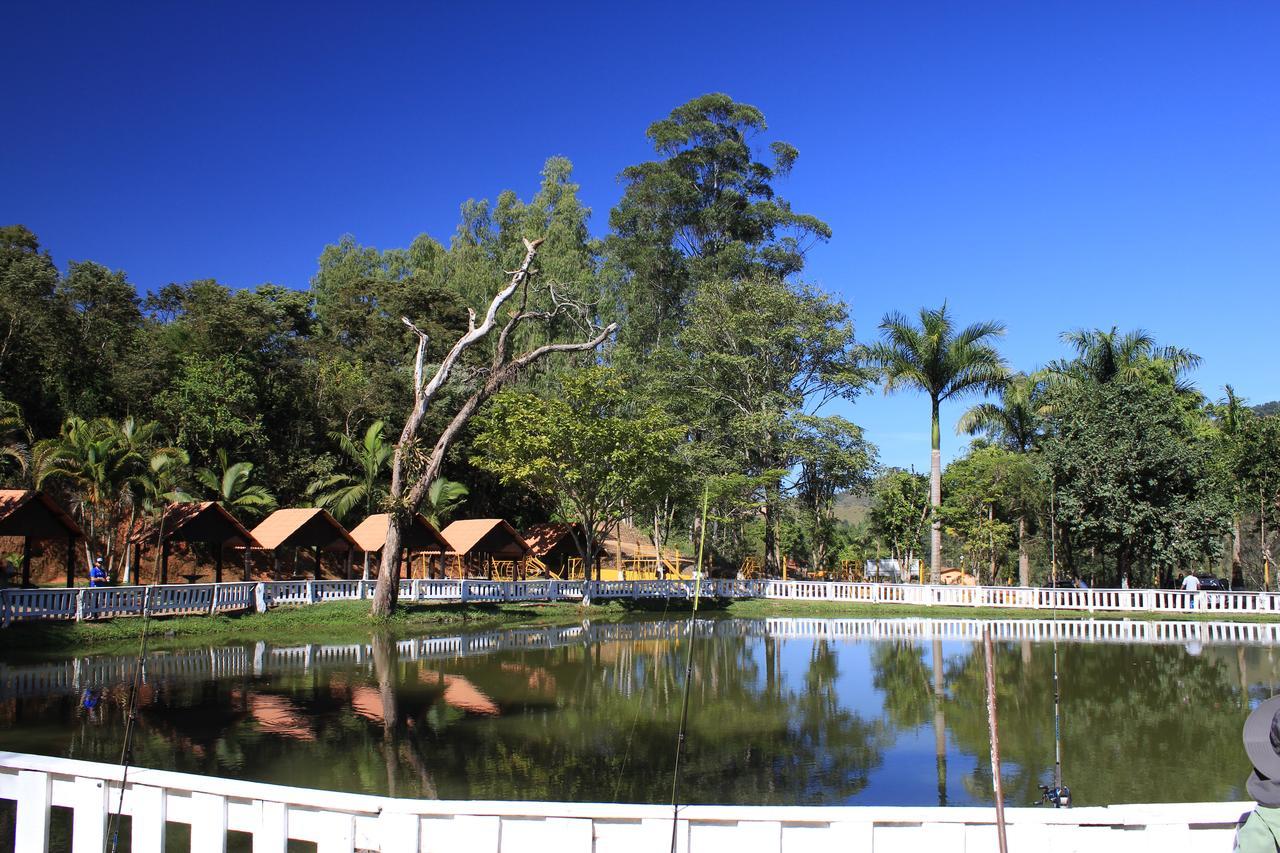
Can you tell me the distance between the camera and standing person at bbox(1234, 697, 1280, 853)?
120 inches

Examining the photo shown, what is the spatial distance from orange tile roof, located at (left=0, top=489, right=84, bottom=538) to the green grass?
85.4 inches

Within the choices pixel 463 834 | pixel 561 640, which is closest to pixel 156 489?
pixel 561 640

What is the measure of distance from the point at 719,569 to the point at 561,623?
15.6 m

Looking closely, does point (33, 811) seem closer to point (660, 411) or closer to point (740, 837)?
point (740, 837)

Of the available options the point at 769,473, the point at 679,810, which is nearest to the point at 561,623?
the point at 769,473

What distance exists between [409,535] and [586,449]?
6.09 metres

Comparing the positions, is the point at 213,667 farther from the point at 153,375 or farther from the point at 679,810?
the point at 153,375

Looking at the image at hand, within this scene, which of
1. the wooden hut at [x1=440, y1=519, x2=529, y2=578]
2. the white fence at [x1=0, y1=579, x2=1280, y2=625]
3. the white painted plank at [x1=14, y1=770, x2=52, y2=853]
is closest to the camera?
the white painted plank at [x1=14, y1=770, x2=52, y2=853]

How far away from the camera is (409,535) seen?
29.2 meters

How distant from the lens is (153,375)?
30516 mm

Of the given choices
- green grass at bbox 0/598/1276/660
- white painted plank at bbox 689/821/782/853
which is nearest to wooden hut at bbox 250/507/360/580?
green grass at bbox 0/598/1276/660

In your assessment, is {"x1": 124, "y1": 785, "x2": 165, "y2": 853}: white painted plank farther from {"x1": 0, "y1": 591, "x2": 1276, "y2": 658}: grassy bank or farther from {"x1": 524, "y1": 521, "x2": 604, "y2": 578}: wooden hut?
{"x1": 524, "y1": 521, "x2": 604, "y2": 578}: wooden hut

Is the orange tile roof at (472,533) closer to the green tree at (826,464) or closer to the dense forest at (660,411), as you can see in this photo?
the dense forest at (660,411)

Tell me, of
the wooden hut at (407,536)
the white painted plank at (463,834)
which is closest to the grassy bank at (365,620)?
the wooden hut at (407,536)
